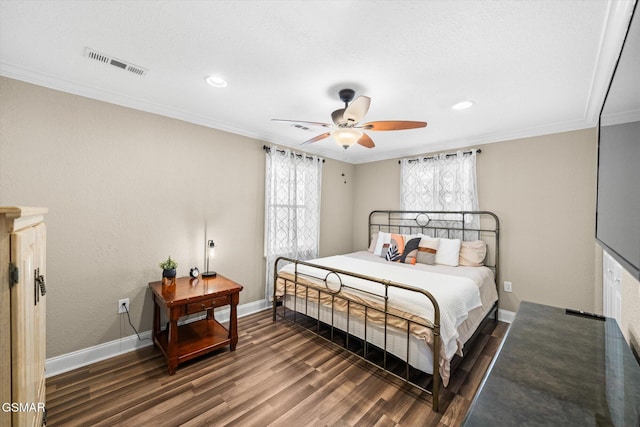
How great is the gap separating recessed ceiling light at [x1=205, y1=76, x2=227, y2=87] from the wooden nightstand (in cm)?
183

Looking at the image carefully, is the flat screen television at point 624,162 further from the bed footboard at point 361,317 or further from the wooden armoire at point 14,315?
the wooden armoire at point 14,315

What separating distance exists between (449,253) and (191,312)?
3.03 metres

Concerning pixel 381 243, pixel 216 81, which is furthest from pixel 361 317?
pixel 216 81

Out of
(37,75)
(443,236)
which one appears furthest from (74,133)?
(443,236)

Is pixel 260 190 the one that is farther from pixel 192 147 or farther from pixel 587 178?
pixel 587 178

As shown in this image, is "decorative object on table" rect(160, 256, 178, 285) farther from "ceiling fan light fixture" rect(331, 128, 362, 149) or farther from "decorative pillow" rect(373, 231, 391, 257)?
"decorative pillow" rect(373, 231, 391, 257)

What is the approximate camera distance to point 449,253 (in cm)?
335

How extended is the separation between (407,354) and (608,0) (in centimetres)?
237

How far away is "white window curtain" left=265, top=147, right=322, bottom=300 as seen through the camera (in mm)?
3570

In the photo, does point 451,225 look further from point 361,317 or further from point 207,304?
point 207,304

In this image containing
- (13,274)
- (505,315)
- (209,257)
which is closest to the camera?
(13,274)

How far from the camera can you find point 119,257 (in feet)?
8.07

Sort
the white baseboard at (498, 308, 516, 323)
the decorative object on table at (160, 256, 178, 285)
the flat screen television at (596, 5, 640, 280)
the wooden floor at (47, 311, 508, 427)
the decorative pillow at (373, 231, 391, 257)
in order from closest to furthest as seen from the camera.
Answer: the flat screen television at (596, 5, 640, 280)
the wooden floor at (47, 311, 508, 427)
the decorative object on table at (160, 256, 178, 285)
the white baseboard at (498, 308, 516, 323)
the decorative pillow at (373, 231, 391, 257)

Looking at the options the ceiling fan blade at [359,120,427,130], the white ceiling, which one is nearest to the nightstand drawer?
the white ceiling
